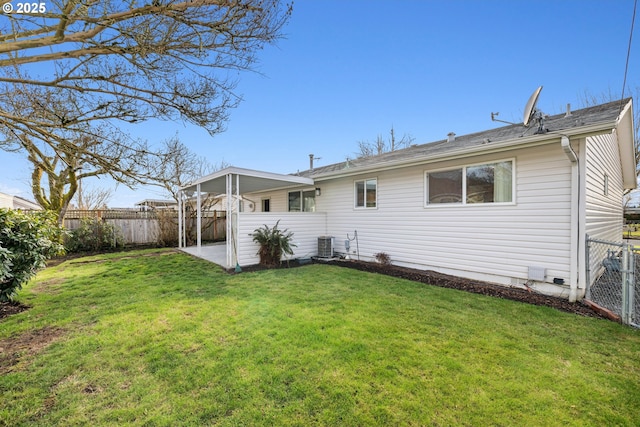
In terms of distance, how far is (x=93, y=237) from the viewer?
1058cm

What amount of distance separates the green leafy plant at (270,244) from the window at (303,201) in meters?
2.99

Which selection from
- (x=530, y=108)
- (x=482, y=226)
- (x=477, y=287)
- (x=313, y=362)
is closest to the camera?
(x=313, y=362)

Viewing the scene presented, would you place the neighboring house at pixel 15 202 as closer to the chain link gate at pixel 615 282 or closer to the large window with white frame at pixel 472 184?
the large window with white frame at pixel 472 184

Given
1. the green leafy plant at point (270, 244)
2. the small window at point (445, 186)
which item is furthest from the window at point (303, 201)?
the small window at point (445, 186)

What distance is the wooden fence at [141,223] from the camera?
36.0 feet

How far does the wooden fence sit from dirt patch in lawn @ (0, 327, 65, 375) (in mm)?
9231

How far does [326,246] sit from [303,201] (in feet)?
9.42

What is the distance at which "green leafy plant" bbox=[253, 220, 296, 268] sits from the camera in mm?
7438

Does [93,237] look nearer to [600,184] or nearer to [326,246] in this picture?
[326,246]

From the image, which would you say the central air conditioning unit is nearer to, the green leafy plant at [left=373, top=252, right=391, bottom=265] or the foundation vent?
the green leafy plant at [left=373, top=252, right=391, bottom=265]

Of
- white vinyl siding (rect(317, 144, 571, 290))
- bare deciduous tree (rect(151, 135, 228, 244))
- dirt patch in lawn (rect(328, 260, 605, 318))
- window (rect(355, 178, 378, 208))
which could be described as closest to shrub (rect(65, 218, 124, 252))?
bare deciduous tree (rect(151, 135, 228, 244))

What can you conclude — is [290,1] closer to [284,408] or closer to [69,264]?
[284,408]

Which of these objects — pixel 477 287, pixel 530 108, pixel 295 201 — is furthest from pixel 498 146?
pixel 295 201

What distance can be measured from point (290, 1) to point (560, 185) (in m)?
5.27
